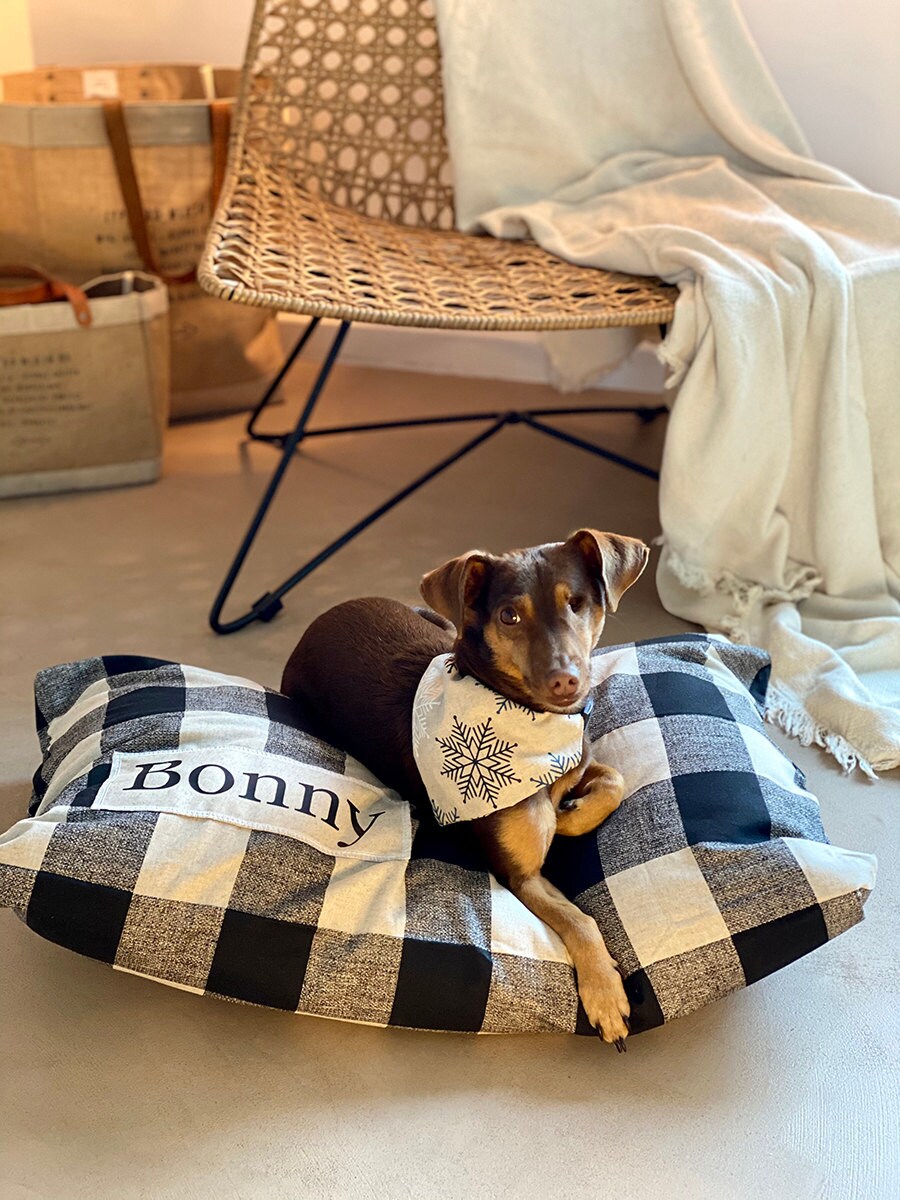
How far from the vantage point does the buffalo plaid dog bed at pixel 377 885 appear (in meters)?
1.25

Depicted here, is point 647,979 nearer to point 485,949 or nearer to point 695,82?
point 485,949

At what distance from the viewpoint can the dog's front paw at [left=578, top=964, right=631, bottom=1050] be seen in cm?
124

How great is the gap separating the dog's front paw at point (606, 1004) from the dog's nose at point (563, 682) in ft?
0.92

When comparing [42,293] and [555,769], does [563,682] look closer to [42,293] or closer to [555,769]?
[555,769]

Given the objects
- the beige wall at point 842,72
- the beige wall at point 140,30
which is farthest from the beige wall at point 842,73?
the beige wall at point 140,30

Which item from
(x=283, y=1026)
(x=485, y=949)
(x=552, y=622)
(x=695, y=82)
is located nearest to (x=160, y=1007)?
(x=283, y=1026)

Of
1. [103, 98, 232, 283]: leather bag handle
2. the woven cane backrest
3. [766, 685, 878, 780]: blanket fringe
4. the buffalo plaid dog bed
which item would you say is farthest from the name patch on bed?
[103, 98, 232, 283]: leather bag handle

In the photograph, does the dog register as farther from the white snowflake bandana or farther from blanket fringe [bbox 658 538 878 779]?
blanket fringe [bbox 658 538 878 779]

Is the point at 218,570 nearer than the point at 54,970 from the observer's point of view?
No

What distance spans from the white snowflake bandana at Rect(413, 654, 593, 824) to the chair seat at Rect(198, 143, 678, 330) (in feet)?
2.66

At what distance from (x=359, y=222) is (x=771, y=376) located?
0.99 metres

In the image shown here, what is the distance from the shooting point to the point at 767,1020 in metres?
1.32

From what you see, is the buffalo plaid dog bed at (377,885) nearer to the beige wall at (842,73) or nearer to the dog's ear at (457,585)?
the dog's ear at (457,585)

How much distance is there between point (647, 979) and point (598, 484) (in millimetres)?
1602
